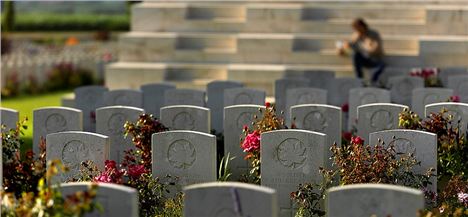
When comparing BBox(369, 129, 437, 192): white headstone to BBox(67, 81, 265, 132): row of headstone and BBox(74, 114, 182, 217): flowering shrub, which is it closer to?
BBox(74, 114, 182, 217): flowering shrub

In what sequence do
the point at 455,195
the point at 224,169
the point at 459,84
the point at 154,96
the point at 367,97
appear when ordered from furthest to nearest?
the point at 154,96 → the point at 459,84 → the point at 367,97 → the point at 224,169 → the point at 455,195

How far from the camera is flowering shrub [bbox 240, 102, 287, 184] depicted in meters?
8.70

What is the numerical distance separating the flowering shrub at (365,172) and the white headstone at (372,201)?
5.56 feet

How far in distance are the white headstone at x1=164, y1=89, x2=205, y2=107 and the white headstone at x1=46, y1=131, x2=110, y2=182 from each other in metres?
3.48

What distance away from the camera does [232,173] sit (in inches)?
378

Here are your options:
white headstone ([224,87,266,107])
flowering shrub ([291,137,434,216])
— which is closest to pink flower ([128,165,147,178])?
flowering shrub ([291,137,434,216])

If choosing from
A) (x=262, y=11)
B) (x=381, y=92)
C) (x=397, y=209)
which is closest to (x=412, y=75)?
(x=381, y=92)

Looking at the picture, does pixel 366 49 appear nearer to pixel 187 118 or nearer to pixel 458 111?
pixel 458 111

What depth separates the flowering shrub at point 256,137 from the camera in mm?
8695

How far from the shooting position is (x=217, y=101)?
40.1 ft

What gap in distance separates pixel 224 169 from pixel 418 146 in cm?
197

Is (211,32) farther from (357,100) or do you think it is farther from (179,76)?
(357,100)

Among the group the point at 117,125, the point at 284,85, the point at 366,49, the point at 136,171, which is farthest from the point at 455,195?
the point at 366,49

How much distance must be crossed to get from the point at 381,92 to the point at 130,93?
2.86 m
